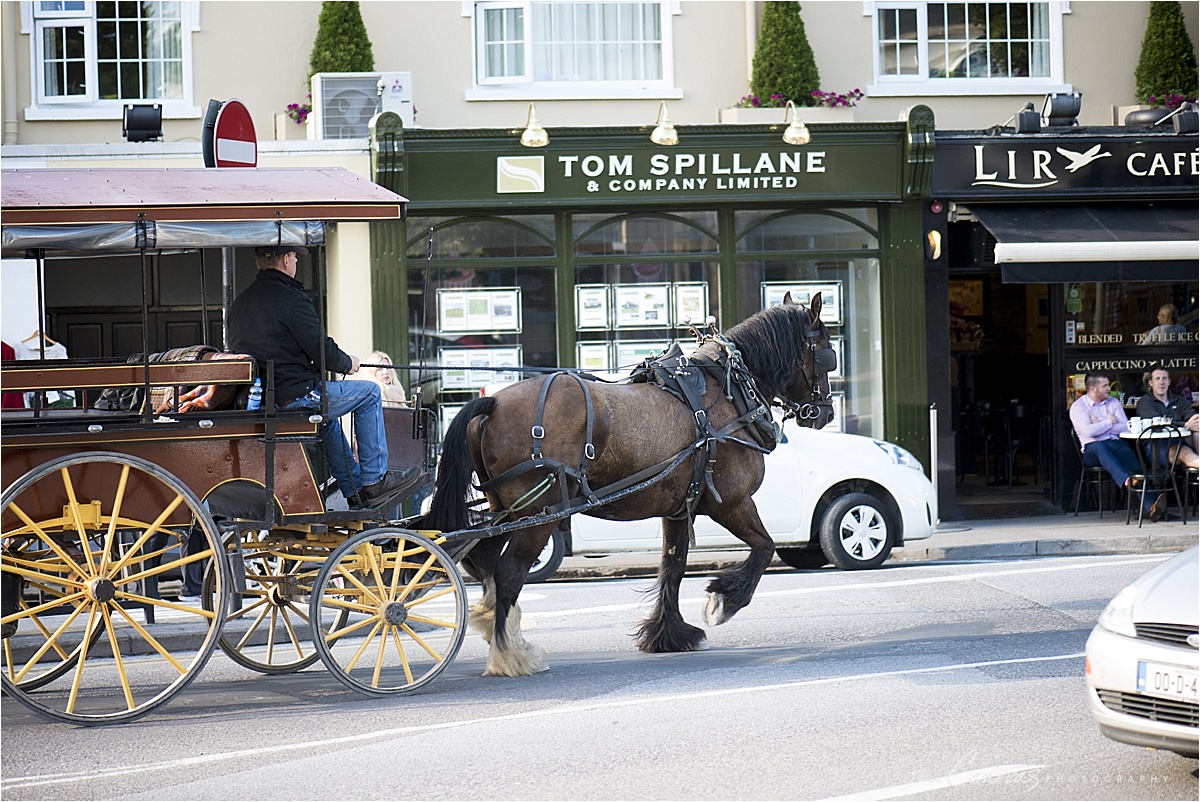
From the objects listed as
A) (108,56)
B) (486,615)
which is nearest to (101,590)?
(486,615)

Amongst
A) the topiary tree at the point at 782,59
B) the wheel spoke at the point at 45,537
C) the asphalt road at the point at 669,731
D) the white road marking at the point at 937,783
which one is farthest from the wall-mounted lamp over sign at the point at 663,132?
the white road marking at the point at 937,783

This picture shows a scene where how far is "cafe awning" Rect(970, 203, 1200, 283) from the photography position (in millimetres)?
15281

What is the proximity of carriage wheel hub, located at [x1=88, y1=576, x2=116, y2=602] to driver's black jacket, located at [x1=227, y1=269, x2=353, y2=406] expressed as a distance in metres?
1.24

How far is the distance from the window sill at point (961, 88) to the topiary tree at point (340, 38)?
5.95 metres

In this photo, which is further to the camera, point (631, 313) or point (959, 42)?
point (959, 42)

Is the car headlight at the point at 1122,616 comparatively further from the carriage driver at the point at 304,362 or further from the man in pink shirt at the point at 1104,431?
the man in pink shirt at the point at 1104,431

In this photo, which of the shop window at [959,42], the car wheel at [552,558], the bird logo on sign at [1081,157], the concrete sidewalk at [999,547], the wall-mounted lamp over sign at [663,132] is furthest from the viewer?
the shop window at [959,42]

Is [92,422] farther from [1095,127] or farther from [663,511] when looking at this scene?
[1095,127]

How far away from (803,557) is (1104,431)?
14.5 ft

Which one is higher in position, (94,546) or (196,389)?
(196,389)

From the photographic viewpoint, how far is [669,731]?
646 cm

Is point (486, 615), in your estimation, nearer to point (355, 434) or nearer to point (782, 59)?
point (355, 434)

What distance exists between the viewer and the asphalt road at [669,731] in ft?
18.3

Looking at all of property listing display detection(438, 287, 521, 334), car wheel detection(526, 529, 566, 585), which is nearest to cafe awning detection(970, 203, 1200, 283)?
property listing display detection(438, 287, 521, 334)
